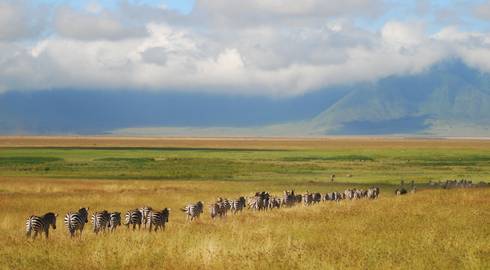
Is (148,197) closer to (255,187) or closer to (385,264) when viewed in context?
(255,187)

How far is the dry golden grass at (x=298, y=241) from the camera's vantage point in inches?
642

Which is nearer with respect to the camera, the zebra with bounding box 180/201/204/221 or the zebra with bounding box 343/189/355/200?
the zebra with bounding box 180/201/204/221

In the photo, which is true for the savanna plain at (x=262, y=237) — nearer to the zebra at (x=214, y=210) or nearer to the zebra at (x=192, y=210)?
the zebra at (x=192, y=210)

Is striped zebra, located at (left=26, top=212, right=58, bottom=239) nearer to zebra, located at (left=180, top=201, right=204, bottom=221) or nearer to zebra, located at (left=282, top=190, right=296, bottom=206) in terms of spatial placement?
zebra, located at (left=180, top=201, right=204, bottom=221)

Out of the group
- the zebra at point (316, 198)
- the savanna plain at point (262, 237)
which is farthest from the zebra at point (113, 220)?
the zebra at point (316, 198)

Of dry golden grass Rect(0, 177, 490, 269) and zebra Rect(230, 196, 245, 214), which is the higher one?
dry golden grass Rect(0, 177, 490, 269)

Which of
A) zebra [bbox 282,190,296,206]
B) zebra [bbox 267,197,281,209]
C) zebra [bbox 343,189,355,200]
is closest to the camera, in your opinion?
zebra [bbox 267,197,281,209]

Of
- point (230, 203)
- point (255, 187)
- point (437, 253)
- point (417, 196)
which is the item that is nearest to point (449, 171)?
point (255, 187)

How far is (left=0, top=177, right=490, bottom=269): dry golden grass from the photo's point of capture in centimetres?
1631

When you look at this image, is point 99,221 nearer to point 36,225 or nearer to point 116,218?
point 116,218

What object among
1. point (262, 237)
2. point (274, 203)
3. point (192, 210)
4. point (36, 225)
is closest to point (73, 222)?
point (36, 225)

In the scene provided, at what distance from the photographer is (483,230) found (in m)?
21.3

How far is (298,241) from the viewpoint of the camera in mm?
19766

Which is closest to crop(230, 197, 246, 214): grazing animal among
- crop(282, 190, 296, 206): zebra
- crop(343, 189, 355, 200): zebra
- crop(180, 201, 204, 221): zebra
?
crop(180, 201, 204, 221): zebra
